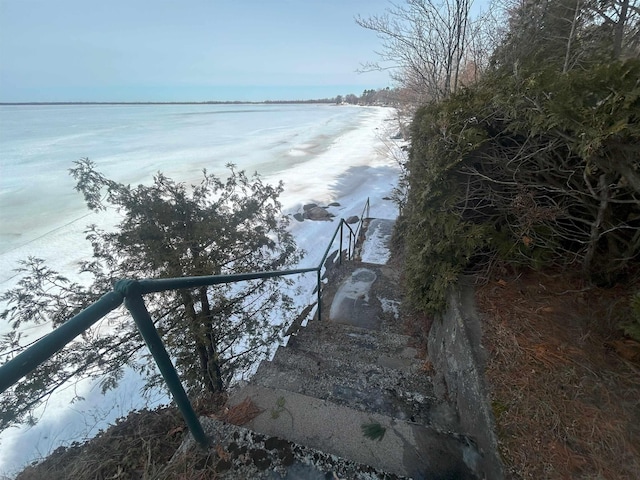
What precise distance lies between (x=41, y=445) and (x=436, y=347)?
649 cm

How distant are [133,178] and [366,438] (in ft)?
59.2

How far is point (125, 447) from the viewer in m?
1.88

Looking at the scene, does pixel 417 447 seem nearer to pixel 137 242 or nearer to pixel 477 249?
pixel 477 249

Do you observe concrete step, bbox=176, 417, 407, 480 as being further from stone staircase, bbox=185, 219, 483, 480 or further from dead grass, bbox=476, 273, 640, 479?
dead grass, bbox=476, 273, 640, 479

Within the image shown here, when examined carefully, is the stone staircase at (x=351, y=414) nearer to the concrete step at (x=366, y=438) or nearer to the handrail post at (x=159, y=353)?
the concrete step at (x=366, y=438)

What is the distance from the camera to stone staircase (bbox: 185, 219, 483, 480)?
149cm

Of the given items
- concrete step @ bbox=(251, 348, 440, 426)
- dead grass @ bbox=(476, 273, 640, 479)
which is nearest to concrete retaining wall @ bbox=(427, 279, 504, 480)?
dead grass @ bbox=(476, 273, 640, 479)

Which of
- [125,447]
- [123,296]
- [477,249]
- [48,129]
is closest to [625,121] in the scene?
[477,249]

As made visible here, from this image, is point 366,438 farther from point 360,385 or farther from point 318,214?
point 318,214

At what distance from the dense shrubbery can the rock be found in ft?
35.1

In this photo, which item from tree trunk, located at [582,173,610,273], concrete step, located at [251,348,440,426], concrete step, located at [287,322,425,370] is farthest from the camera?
concrete step, located at [287,322,425,370]

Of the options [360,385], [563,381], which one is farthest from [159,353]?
[563,381]

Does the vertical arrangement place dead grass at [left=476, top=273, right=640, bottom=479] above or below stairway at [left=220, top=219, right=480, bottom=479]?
above

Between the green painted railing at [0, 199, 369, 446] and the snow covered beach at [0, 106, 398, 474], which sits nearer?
the green painted railing at [0, 199, 369, 446]
